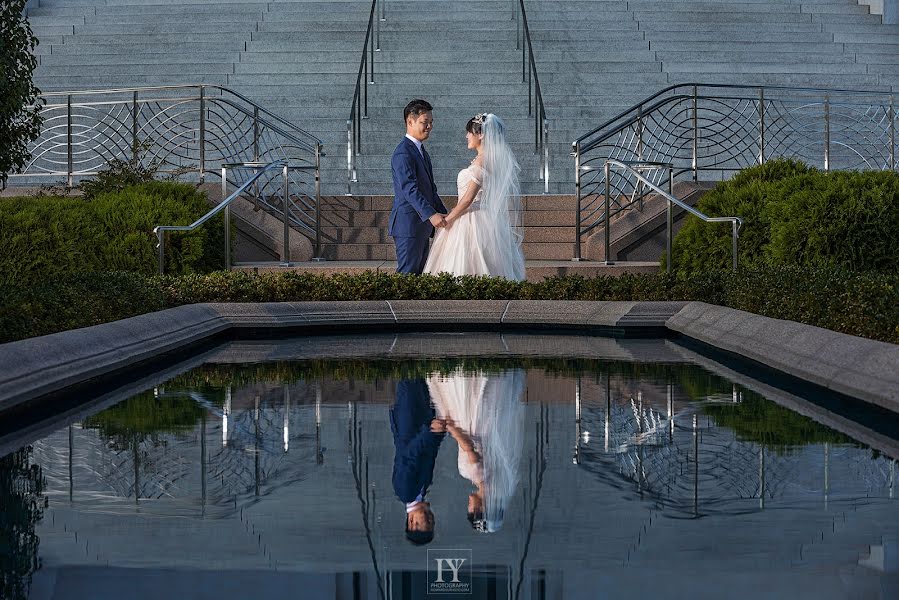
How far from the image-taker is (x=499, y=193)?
13422 mm

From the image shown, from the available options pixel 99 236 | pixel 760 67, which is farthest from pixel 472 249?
pixel 760 67

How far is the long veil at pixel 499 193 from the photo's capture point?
13.3 meters

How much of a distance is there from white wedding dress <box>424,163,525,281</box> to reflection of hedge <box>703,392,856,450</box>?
598cm

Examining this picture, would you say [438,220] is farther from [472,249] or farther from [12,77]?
[12,77]

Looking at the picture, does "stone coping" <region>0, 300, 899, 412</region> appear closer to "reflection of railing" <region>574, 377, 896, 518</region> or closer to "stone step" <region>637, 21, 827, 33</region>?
"reflection of railing" <region>574, 377, 896, 518</region>

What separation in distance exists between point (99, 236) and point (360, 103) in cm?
869

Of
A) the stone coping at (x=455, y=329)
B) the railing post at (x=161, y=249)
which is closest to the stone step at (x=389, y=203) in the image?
the railing post at (x=161, y=249)

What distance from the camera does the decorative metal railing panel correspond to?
703 inches

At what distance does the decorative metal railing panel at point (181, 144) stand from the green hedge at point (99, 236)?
2.29 metres

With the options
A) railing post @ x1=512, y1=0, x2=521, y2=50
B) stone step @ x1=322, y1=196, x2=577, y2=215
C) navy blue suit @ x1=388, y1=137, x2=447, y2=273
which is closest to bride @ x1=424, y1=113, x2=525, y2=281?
navy blue suit @ x1=388, y1=137, x2=447, y2=273

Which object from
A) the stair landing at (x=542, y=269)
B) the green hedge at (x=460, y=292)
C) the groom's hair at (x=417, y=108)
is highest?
the groom's hair at (x=417, y=108)

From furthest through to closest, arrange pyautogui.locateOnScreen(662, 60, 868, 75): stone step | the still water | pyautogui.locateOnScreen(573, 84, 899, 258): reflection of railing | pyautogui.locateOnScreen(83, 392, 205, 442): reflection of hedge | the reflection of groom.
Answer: pyautogui.locateOnScreen(662, 60, 868, 75): stone step, pyautogui.locateOnScreen(573, 84, 899, 258): reflection of railing, pyautogui.locateOnScreen(83, 392, 205, 442): reflection of hedge, the reflection of groom, the still water

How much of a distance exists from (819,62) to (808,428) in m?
19.7

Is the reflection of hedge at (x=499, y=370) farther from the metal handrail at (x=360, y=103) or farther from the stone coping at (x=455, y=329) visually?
the metal handrail at (x=360, y=103)
